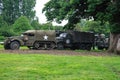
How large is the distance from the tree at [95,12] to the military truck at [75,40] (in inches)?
39.6

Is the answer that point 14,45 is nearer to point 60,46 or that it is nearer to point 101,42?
point 60,46

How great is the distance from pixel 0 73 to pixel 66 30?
3032 cm

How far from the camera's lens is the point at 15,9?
366ft

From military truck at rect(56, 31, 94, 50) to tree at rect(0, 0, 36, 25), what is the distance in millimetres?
65173

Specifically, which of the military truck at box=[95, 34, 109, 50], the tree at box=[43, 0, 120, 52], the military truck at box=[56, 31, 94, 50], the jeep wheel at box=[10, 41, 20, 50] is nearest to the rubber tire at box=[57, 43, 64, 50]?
the military truck at box=[56, 31, 94, 50]

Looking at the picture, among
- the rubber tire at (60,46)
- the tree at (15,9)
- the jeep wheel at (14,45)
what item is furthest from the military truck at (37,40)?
the tree at (15,9)

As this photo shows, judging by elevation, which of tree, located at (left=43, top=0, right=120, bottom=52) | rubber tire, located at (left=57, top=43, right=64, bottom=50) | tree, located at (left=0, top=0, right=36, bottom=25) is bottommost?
rubber tire, located at (left=57, top=43, right=64, bottom=50)

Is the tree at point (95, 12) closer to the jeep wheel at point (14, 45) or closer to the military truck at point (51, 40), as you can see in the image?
the military truck at point (51, 40)

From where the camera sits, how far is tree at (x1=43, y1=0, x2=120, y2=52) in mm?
33812

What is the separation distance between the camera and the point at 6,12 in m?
109

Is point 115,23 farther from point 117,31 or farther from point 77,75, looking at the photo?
point 77,75

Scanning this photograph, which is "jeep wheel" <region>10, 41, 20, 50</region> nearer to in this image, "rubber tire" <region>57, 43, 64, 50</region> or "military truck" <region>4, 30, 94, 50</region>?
"military truck" <region>4, 30, 94, 50</region>

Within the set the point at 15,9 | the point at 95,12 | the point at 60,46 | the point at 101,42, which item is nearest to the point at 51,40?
the point at 60,46

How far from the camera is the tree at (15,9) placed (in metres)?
108
